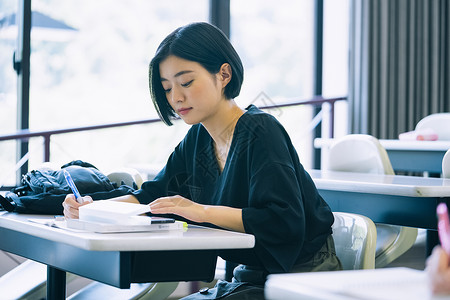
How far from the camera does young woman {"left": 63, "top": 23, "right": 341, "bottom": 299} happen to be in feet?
4.75

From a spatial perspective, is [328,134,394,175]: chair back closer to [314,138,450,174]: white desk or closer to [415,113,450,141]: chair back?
[314,138,450,174]: white desk

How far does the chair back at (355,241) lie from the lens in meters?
1.56

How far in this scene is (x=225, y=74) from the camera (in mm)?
1686

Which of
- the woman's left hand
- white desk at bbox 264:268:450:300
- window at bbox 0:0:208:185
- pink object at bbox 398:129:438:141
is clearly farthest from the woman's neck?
window at bbox 0:0:208:185

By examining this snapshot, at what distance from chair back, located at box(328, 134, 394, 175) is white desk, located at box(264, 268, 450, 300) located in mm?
1758

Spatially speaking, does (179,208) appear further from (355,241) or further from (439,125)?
(439,125)

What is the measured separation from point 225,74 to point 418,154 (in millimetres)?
1683

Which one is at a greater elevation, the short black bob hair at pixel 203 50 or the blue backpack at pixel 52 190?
the short black bob hair at pixel 203 50

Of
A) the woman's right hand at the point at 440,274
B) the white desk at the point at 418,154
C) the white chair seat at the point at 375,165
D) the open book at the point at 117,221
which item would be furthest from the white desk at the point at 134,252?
the white desk at the point at 418,154

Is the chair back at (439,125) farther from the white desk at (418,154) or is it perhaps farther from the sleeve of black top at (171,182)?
the sleeve of black top at (171,182)

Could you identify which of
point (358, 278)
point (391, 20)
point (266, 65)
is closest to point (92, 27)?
point (266, 65)

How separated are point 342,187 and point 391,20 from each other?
3.25 meters

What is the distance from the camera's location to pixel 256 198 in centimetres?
147

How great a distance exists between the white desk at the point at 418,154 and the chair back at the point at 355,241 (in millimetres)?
1409
